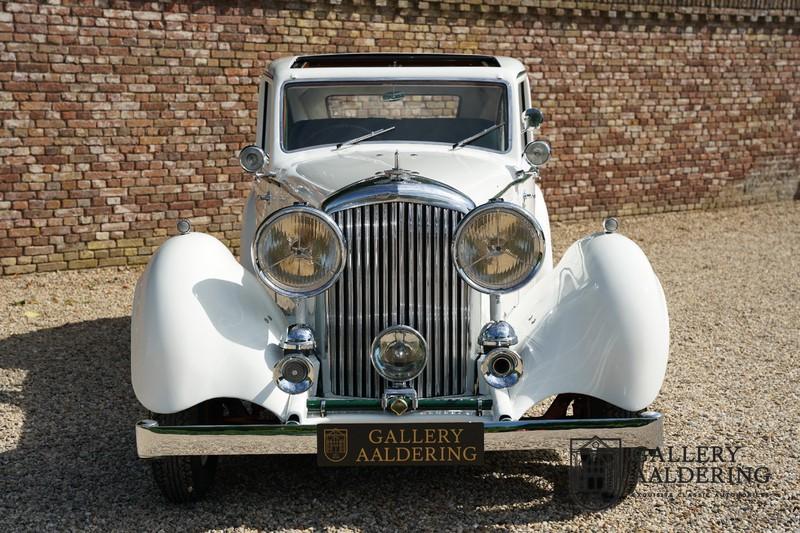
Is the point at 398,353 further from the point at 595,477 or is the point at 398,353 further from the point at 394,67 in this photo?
the point at 394,67

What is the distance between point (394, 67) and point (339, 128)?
50cm

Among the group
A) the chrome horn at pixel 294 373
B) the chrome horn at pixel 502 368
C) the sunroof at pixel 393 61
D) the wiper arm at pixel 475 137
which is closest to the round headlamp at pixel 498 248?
the chrome horn at pixel 502 368

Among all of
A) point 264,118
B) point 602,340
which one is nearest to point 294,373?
point 602,340

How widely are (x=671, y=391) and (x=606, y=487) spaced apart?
67.5 inches

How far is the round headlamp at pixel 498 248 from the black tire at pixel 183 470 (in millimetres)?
1181

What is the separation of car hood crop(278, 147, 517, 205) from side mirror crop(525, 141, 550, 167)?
0.13m

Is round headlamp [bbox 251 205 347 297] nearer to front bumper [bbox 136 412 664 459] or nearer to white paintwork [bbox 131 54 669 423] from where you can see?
white paintwork [bbox 131 54 669 423]

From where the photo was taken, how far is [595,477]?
3.83 metres

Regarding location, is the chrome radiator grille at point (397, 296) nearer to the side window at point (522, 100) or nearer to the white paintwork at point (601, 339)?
the white paintwork at point (601, 339)

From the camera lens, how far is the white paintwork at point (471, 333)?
3.51 meters

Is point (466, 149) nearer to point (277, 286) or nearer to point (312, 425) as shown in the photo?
point (277, 286)

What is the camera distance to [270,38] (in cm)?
905

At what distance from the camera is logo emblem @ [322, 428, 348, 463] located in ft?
11.0

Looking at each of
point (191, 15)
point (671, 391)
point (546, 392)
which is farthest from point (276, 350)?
point (191, 15)
